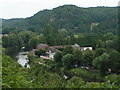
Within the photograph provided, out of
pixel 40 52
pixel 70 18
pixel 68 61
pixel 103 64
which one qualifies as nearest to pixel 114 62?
pixel 103 64

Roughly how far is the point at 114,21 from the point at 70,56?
38299mm

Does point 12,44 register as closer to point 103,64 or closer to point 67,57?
point 67,57

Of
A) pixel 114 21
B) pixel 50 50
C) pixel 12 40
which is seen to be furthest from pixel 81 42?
pixel 114 21

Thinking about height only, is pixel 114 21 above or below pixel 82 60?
above

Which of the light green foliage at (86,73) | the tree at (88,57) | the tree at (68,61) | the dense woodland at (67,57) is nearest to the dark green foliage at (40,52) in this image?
the dense woodland at (67,57)

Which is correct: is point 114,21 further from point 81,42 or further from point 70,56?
point 70,56

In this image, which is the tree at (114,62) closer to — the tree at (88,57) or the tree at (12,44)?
the tree at (88,57)

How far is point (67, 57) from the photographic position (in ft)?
63.0

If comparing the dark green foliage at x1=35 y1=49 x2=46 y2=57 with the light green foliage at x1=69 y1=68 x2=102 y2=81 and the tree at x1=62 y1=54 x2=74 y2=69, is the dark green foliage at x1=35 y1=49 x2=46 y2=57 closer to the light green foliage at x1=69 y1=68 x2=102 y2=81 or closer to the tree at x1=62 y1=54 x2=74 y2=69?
the tree at x1=62 y1=54 x2=74 y2=69

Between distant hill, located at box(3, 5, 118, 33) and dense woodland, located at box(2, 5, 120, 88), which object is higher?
distant hill, located at box(3, 5, 118, 33)

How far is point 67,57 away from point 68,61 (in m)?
0.35

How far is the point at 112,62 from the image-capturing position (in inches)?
657

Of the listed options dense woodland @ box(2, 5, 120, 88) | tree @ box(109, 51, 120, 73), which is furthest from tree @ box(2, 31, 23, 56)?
tree @ box(109, 51, 120, 73)

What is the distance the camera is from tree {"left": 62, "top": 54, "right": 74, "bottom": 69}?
19188 mm
